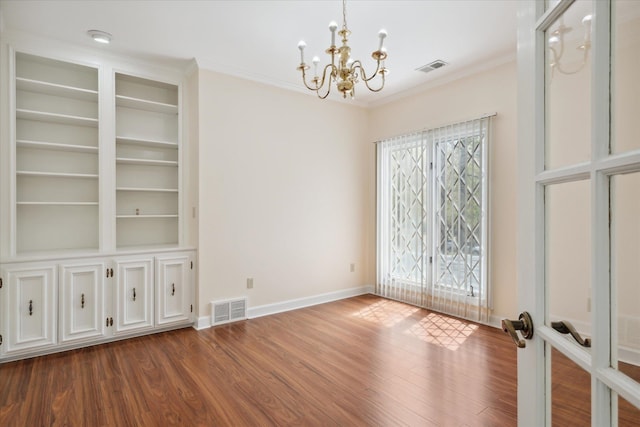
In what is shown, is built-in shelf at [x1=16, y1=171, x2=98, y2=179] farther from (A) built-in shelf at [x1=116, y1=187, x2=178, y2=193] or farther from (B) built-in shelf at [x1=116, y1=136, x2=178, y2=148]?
(B) built-in shelf at [x1=116, y1=136, x2=178, y2=148]

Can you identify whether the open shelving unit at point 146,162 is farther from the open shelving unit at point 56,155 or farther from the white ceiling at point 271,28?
the white ceiling at point 271,28

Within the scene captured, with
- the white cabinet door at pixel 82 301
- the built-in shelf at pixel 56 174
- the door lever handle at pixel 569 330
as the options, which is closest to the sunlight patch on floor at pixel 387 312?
the white cabinet door at pixel 82 301

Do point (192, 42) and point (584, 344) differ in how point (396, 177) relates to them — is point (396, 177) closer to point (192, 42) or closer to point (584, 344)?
point (192, 42)

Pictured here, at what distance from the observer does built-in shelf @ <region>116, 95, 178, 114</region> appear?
3459mm

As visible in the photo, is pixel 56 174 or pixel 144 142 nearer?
pixel 56 174

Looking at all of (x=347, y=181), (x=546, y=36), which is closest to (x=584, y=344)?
(x=546, y=36)

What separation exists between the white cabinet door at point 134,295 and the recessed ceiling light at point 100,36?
2.08 metres

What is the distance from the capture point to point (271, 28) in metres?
2.96

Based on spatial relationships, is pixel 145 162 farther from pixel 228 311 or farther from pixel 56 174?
pixel 228 311

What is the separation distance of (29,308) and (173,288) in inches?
45.9

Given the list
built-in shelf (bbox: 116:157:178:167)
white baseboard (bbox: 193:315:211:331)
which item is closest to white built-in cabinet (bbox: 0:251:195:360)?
white baseboard (bbox: 193:315:211:331)

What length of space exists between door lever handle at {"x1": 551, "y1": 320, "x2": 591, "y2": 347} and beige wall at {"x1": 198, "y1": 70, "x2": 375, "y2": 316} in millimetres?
3400

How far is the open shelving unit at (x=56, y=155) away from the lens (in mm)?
3131

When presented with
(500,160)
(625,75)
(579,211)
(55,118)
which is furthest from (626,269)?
(55,118)
